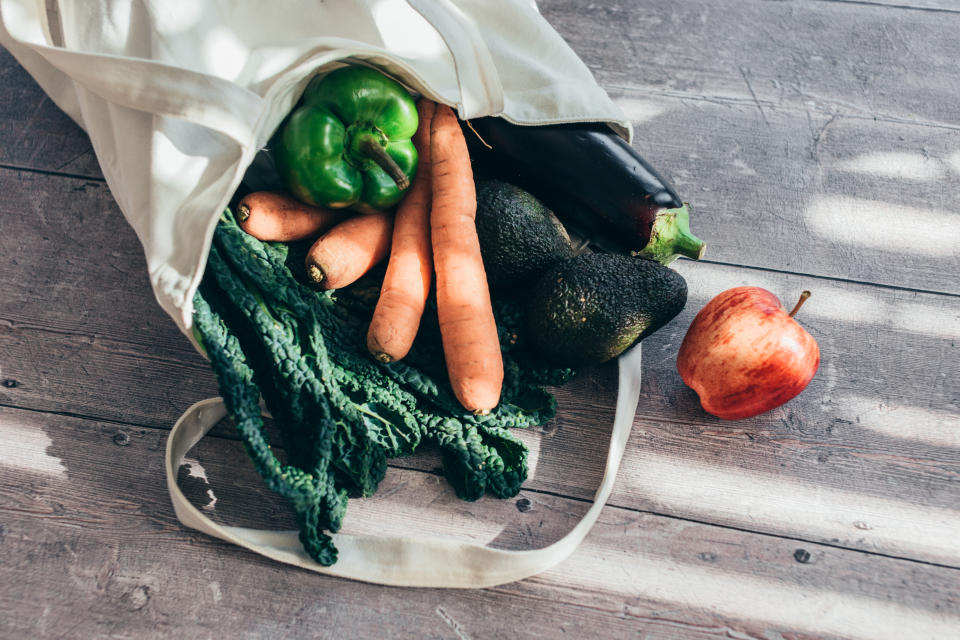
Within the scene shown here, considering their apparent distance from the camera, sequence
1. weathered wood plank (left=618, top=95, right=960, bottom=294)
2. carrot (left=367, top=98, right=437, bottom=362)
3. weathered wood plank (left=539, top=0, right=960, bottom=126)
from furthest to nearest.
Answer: weathered wood plank (left=539, top=0, right=960, bottom=126) → weathered wood plank (left=618, top=95, right=960, bottom=294) → carrot (left=367, top=98, right=437, bottom=362)

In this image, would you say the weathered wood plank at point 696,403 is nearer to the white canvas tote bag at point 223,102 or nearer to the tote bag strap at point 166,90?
the white canvas tote bag at point 223,102

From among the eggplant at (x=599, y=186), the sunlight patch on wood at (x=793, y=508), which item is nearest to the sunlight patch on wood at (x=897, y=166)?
the eggplant at (x=599, y=186)

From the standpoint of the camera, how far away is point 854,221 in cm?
92

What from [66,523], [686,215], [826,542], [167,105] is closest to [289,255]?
[167,105]

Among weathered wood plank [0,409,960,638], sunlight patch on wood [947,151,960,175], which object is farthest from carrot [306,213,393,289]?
sunlight patch on wood [947,151,960,175]

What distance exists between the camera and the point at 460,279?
779 mm

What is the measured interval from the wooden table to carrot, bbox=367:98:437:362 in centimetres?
14

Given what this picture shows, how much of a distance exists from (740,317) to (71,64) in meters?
0.72

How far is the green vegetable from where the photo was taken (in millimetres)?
700

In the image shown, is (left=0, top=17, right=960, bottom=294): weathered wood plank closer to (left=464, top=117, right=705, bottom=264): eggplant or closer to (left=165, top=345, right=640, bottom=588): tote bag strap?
(left=464, top=117, right=705, bottom=264): eggplant

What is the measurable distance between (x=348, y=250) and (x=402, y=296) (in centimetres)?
8

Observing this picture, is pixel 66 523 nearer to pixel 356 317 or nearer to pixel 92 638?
pixel 92 638

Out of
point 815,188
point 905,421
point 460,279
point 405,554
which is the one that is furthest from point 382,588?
point 815,188

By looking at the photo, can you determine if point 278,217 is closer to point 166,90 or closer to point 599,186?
point 166,90
